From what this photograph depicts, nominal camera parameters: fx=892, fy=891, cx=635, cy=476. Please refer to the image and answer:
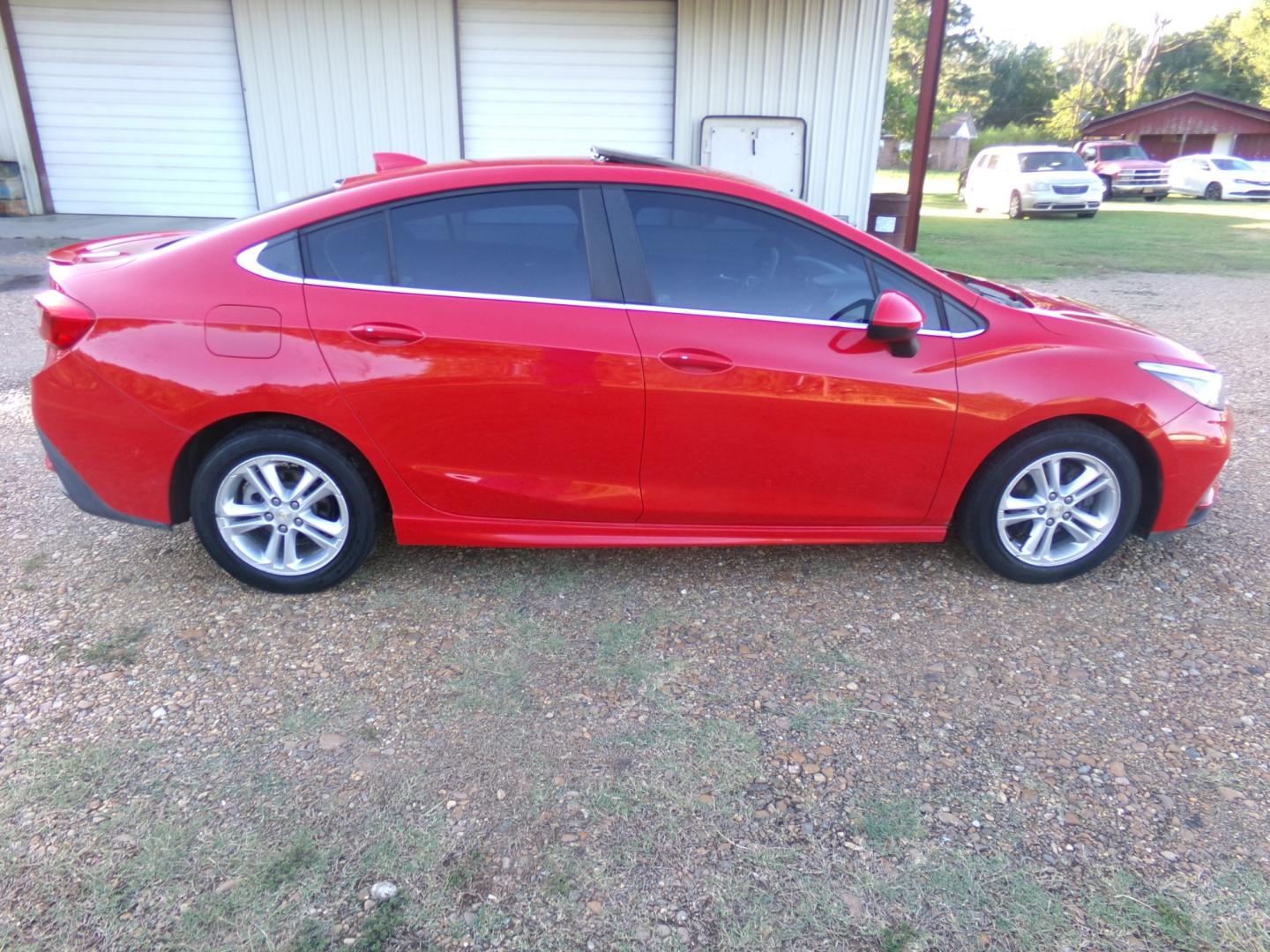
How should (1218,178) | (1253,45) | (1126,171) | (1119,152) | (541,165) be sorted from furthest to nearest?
(1253,45) → (1119,152) → (1126,171) → (1218,178) → (541,165)

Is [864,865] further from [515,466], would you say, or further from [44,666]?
[44,666]

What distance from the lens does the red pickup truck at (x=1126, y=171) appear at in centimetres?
2717

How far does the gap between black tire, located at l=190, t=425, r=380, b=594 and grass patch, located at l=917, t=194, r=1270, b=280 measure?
1018 cm

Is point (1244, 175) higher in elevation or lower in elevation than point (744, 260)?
higher

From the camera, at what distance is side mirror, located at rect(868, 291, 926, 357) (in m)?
3.16

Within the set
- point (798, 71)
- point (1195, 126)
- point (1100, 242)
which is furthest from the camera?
point (1195, 126)

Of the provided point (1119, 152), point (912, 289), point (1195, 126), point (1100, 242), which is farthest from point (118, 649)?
point (1195, 126)

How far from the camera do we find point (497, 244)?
330 cm

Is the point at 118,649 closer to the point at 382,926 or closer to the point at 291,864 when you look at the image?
the point at 291,864

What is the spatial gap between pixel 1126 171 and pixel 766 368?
29.3 meters

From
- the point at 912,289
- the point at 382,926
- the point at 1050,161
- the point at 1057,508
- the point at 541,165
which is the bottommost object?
the point at 382,926

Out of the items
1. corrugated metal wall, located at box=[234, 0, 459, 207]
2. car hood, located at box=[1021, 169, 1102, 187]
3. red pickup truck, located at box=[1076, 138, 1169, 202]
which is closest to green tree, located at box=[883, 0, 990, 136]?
red pickup truck, located at box=[1076, 138, 1169, 202]

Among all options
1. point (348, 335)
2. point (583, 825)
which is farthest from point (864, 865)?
point (348, 335)

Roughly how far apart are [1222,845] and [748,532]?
5.82 feet
